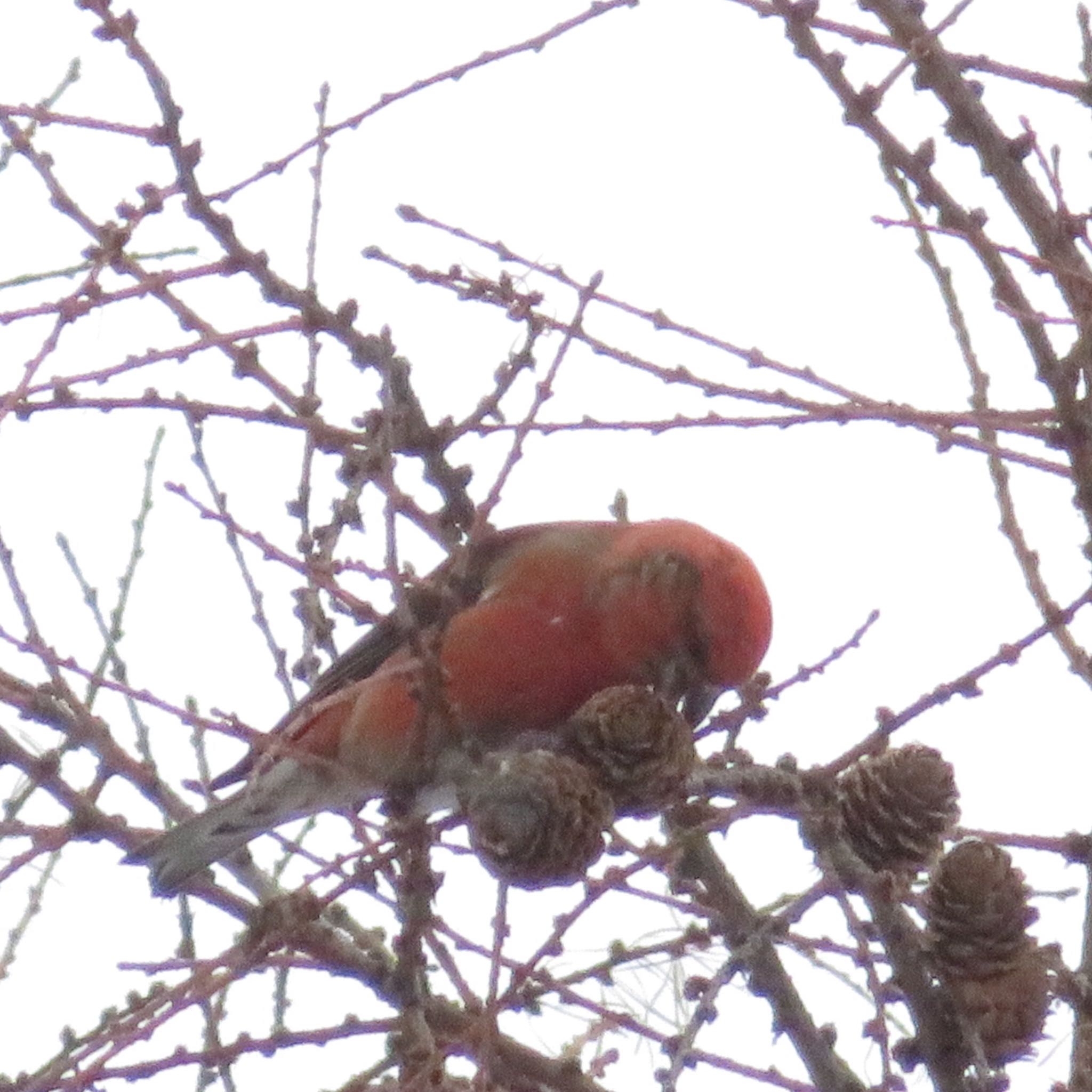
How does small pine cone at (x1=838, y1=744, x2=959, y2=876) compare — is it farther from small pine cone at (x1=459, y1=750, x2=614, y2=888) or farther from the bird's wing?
the bird's wing

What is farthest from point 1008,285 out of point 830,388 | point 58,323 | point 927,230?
point 58,323

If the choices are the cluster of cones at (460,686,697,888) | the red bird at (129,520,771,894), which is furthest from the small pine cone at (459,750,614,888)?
the red bird at (129,520,771,894)

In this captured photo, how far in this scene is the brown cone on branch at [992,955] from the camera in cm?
160

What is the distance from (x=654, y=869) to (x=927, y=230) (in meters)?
0.83

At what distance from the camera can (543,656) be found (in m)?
2.68

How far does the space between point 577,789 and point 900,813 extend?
13.4 inches

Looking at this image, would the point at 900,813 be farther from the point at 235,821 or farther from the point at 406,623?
the point at 235,821

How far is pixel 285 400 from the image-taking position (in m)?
2.14

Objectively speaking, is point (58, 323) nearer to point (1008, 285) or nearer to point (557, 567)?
point (1008, 285)

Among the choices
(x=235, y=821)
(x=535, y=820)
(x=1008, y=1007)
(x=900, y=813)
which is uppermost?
(x=235, y=821)

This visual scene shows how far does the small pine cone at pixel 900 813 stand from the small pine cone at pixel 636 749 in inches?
8.2

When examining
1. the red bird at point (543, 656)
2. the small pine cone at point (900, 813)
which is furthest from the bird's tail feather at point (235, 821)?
the small pine cone at point (900, 813)

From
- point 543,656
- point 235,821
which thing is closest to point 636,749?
point 543,656

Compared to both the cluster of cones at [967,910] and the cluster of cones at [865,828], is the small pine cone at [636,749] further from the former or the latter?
the cluster of cones at [967,910]
